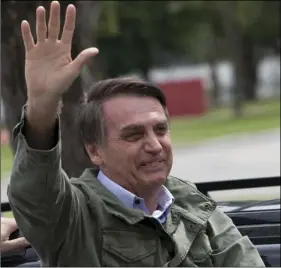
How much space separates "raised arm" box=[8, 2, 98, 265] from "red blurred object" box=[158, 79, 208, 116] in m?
26.6

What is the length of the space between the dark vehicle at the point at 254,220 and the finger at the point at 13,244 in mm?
65

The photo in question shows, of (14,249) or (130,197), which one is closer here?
(130,197)

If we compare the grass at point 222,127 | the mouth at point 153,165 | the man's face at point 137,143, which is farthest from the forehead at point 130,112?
the grass at point 222,127

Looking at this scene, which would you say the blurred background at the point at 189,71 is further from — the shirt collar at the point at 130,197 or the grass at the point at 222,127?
the shirt collar at the point at 130,197

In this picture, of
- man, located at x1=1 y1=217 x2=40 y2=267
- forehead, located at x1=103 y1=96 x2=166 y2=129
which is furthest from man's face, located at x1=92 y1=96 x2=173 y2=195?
man, located at x1=1 y1=217 x2=40 y2=267

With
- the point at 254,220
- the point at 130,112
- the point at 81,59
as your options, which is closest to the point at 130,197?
the point at 130,112

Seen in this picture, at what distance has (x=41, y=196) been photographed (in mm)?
1686

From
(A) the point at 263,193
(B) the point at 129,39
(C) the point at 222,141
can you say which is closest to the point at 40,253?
(A) the point at 263,193

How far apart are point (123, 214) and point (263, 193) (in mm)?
1160

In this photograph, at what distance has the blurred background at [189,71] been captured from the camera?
3732 millimetres

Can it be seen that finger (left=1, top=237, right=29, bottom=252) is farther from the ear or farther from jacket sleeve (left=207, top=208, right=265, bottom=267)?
jacket sleeve (left=207, top=208, right=265, bottom=267)

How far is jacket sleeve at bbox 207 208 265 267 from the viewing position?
205cm

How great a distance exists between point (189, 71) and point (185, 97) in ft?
82.2

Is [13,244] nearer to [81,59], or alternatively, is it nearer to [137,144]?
[137,144]
